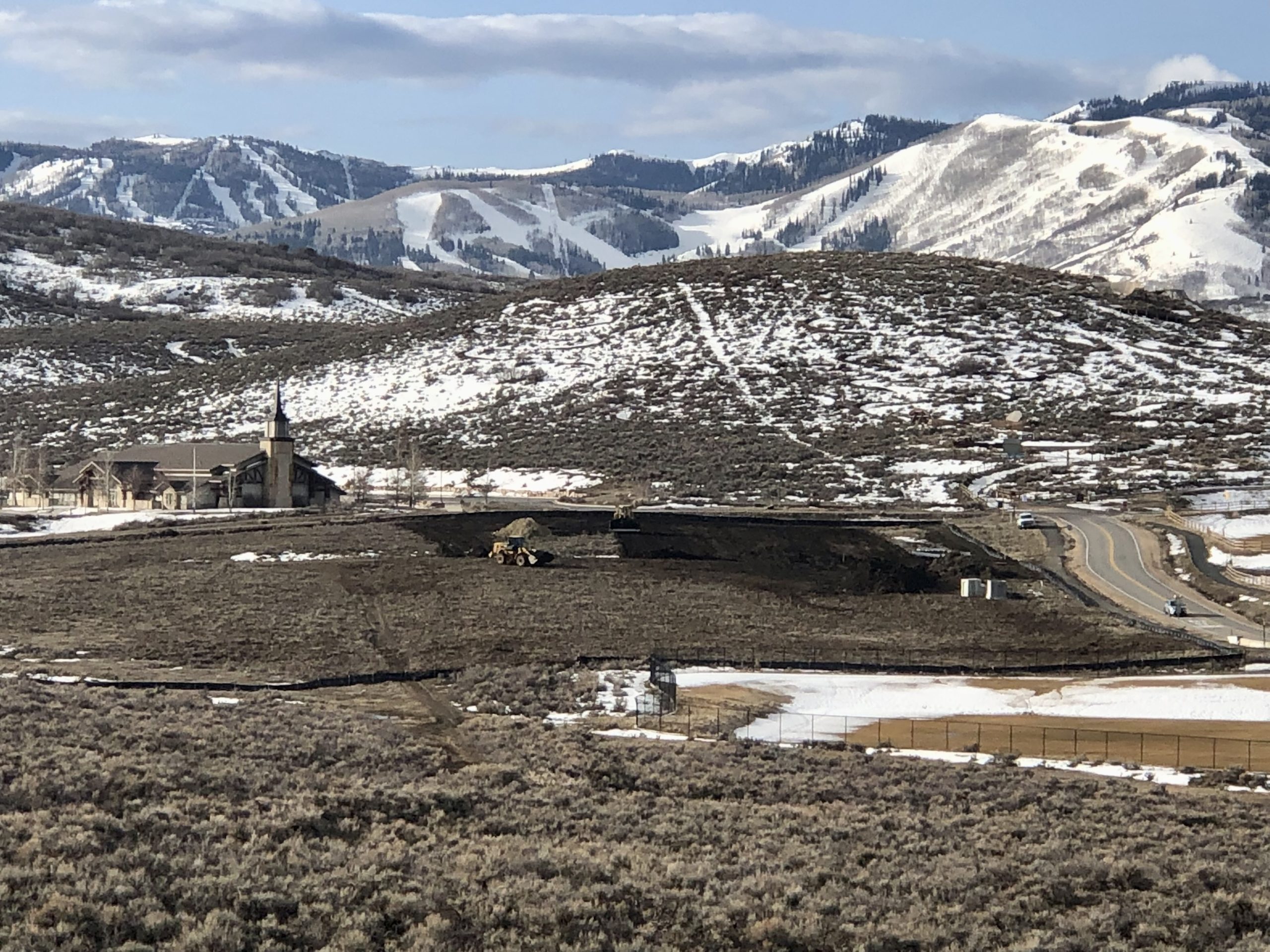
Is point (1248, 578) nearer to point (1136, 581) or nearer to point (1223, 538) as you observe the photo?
point (1136, 581)

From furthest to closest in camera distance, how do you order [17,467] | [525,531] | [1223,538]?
[17,467] → [1223,538] → [525,531]

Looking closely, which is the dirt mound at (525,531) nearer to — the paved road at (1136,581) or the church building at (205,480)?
the church building at (205,480)

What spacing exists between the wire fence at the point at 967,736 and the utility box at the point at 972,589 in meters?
21.3

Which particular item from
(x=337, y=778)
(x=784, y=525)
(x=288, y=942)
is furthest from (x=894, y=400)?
(x=288, y=942)

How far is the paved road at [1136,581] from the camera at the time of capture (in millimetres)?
50312

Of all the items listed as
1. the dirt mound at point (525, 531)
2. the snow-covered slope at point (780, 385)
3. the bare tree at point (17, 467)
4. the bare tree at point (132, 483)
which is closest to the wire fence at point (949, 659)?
the dirt mound at point (525, 531)

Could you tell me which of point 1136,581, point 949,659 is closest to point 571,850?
point 949,659

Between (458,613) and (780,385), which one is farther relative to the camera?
(780,385)

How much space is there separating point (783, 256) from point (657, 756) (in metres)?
125

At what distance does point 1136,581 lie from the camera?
5862 centimetres

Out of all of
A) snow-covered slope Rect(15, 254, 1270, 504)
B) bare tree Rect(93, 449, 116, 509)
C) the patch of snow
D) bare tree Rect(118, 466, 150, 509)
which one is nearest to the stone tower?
bare tree Rect(118, 466, 150, 509)

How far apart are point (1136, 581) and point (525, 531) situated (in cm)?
2401

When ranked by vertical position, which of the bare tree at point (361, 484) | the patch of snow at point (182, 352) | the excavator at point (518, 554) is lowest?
the excavator at point (518, 554)

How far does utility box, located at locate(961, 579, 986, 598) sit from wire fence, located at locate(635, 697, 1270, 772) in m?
21.3
